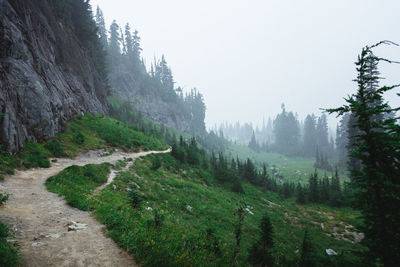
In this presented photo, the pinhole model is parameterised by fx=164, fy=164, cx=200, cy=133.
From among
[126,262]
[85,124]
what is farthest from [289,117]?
[126,262]

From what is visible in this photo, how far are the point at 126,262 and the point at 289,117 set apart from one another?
167 meters

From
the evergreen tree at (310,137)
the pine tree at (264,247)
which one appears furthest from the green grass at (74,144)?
the evergreen tree at (310,137)

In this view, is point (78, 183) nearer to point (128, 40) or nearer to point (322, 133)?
point (128, 40)

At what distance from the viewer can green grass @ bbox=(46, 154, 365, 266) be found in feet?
17.2

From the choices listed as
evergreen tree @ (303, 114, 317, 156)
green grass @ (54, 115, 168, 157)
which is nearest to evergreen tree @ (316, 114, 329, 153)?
evergreen tree @ (303, 114, 317, 156)

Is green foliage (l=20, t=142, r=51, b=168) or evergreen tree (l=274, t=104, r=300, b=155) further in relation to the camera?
evergreen tree (l=274, t=104, r=300, b=155)

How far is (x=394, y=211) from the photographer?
3547 millimetres

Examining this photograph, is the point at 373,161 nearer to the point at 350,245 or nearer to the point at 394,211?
the point at 394,211

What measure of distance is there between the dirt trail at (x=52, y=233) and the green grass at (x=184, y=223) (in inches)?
16.8

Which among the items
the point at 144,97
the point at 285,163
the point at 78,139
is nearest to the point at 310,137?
the point at 285,163

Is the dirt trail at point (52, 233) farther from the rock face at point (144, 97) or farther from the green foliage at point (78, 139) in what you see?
the rock face at point (144, 97)

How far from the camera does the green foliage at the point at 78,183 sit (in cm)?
830

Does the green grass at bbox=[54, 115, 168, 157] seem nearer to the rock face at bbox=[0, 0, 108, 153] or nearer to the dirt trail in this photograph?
the rock face at bbox=[0, 0, 108, 153]

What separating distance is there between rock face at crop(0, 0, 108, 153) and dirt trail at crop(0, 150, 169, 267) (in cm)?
738
